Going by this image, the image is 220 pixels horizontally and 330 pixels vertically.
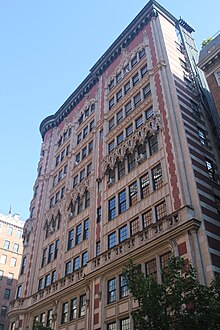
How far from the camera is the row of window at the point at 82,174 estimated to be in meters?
43.2

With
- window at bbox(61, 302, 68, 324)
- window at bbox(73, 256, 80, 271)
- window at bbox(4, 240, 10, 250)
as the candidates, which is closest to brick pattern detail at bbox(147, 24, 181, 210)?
window at bbox(73, 256, 80, 271)

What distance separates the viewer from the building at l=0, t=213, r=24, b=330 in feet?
247

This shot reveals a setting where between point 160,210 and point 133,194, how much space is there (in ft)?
14.5

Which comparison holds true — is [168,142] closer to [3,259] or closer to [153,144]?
[153,144]

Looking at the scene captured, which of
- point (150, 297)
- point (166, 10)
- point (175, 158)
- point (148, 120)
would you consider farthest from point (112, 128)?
point (150, 297)

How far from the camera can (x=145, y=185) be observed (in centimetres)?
3200

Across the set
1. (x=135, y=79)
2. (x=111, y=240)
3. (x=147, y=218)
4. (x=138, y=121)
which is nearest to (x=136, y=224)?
(x=147, y=218)

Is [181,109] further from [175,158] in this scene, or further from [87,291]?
[87,291]

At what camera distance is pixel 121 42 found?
48438 millimetres

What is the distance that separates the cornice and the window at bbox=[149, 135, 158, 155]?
1865cm

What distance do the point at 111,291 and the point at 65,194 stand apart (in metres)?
17.2

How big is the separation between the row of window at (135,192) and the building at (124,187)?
103 mm

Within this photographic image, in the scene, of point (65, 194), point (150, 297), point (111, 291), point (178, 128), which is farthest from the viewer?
point (65, 194)

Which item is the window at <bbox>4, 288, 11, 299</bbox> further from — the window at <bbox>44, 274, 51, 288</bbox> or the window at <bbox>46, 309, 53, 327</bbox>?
the window at <bbox>46, 309, 53, 327</bbox>
